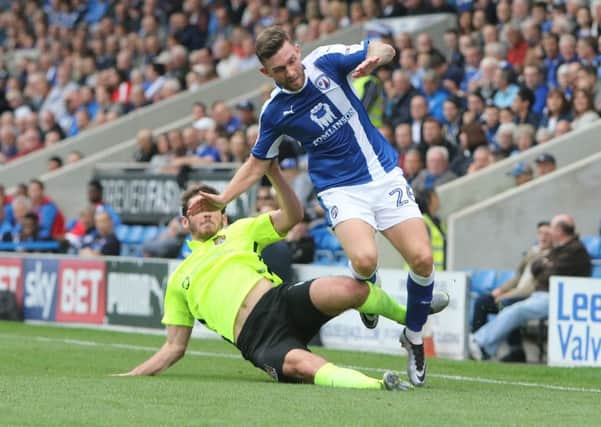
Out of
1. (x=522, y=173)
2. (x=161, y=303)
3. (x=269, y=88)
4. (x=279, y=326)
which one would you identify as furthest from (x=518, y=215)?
(x=279, y=326)

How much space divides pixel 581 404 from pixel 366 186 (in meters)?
2.00

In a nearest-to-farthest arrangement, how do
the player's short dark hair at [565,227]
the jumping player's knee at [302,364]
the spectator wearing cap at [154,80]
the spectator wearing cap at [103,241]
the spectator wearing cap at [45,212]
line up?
the jumping player's knee at [302,364] < the player's short dark hair at [565,227] < the spectator wearing cap at [103,241] < the spectator wearing cap at [45,212] < the spectator wearing cap at [154,80]

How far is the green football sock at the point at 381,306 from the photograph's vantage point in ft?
28.9

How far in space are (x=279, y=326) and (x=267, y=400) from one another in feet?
4.77

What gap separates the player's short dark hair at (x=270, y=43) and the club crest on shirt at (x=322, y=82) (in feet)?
1.24

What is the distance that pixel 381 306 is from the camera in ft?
29.3

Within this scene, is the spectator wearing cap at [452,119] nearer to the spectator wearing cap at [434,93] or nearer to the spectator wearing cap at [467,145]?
the spectator wearing cap at [467,145]

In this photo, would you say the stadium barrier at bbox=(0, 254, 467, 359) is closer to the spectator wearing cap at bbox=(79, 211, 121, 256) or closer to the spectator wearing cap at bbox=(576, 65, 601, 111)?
the spectator wearing cap at bbox=(79, 211, 121, 256)

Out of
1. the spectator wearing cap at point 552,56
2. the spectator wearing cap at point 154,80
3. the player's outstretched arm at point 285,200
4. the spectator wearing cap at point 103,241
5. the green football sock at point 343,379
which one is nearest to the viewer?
the green football sock at point 343,379

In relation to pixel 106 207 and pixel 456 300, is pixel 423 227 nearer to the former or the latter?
pixel 456 300

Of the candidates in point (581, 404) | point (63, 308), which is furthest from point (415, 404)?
point (63, 308)

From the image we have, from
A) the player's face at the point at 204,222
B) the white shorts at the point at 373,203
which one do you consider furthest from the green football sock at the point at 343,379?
the player's face at the point at 204,222

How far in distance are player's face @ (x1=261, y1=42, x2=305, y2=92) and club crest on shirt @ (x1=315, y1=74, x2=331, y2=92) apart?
0.34 ft

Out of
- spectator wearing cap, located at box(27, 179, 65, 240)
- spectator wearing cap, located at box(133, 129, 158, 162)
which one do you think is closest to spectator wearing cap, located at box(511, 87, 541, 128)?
spectator wearing cap, located at box(133, 129, 158, 162)
